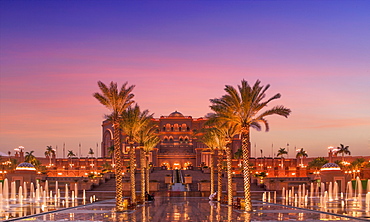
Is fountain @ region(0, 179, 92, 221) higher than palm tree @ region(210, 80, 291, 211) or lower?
lower

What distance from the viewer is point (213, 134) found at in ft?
149

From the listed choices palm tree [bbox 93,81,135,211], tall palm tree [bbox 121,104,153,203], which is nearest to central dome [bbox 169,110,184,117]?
tall palm tree [bbox 121,104,153,203]

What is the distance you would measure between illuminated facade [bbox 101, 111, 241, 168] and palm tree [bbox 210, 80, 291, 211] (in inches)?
3597

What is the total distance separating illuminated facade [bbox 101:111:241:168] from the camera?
12625cm

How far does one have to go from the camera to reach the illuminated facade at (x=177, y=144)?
126250 mm

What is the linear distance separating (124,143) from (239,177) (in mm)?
62562

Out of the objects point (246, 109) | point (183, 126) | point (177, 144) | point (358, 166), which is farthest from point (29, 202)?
point (183, 126)

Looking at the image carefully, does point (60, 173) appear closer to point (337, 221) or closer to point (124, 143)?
point (124, 143)

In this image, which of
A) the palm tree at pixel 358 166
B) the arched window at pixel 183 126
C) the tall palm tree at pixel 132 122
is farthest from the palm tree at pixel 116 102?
the arched window at pixel 183 126

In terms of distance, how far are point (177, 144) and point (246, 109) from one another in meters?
101

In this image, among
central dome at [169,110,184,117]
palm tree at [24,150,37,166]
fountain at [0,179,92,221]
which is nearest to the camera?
fountain at [0,179,92,221]

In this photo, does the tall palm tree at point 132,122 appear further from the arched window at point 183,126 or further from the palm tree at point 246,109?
the arched window at point 183,126

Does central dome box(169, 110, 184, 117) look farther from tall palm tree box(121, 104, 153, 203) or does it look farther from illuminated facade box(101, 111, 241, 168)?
tall palm tree box(121, 104, 153, 203)

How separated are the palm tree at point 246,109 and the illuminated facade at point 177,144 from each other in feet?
300
